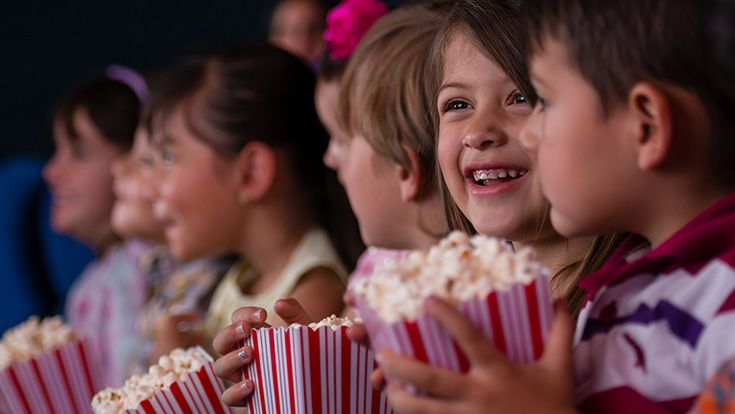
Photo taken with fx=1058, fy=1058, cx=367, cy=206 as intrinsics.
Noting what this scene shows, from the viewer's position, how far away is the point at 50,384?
6.45 feet

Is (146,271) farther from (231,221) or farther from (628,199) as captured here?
(628,199)

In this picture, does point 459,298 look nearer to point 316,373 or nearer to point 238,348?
point 316,373

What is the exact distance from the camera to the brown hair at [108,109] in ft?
11.2

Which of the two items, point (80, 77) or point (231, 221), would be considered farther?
point (80, 77)

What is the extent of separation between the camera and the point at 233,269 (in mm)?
2695

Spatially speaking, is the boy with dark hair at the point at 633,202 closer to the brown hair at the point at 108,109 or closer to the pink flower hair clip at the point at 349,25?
the pink flower hair clip at the point at 349,25

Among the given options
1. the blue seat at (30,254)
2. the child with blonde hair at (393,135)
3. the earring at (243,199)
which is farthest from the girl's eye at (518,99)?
the blue seat at (30,254)

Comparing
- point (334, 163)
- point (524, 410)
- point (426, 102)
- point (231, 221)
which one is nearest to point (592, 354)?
point (524, 410)

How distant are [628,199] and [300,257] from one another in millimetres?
1356

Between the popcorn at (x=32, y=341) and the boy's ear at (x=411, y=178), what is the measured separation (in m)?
0.75

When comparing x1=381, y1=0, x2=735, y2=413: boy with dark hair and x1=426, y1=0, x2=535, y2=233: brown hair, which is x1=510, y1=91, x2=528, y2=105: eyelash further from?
x1=381, y1=0, x2=735, y2=413: boy with dark hair

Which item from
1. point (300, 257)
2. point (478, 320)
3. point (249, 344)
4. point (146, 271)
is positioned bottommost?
point (146, 271)

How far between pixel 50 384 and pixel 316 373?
87cm

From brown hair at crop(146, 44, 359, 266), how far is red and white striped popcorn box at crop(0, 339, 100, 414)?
657 millimetres
